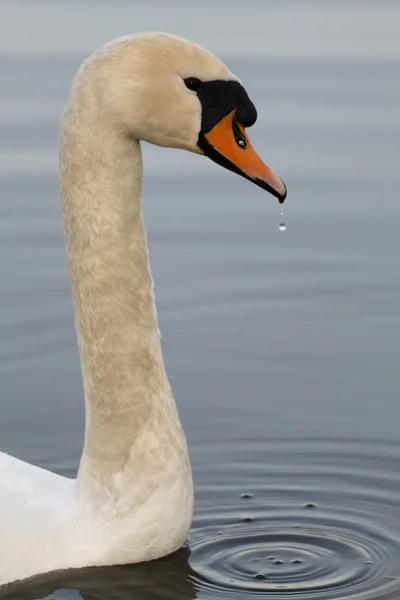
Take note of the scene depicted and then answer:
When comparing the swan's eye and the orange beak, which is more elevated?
the swan's eye

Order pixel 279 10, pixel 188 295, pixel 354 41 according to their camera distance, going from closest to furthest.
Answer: pixel 188 295 < pixel 354 41 < pixel 279 10

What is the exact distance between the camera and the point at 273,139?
38.2 ft

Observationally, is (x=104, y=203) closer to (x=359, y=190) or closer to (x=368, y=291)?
(x=368, y=291)

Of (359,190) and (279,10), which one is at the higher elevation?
(279,10)

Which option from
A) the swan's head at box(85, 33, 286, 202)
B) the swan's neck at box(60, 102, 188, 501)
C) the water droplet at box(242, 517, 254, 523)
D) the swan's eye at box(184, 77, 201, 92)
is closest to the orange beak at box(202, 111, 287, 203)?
the swan's head at box(85, 33, 286, 202)

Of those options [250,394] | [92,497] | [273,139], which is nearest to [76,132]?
[92,497]

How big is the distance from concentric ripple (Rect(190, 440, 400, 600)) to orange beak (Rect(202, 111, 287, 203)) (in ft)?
4.54

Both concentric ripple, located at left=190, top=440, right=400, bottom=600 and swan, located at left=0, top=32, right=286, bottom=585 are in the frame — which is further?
concentric ripple, located at left=190, top=440, right=400, bottom=600

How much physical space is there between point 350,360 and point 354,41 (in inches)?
265

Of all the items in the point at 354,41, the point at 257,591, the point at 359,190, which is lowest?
the point at 257,591

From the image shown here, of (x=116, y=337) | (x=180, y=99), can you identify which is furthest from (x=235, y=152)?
(x=116, y=337)

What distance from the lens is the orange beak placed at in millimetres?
6113

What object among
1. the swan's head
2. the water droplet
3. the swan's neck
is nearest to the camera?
the swan's head

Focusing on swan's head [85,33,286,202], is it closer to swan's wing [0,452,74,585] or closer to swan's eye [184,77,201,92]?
swan's eye [184,77,201,92]
